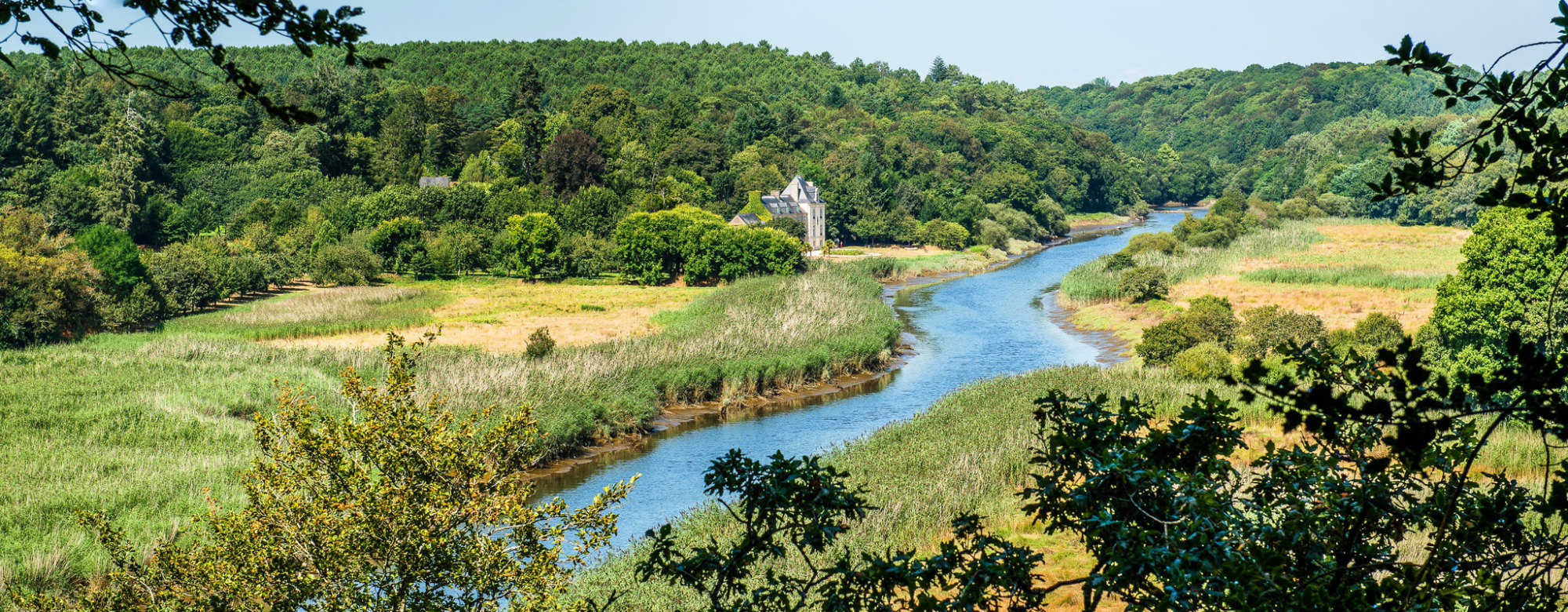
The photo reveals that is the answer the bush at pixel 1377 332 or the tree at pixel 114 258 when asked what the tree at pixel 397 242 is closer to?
the tree at pixel 114 258

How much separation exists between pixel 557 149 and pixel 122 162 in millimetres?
31913

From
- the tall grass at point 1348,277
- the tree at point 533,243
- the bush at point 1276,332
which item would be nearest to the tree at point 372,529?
the bush at point 1276,332

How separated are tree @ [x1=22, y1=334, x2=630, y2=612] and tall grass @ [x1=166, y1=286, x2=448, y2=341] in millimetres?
38388

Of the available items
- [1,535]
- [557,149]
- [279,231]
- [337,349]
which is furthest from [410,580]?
[557,149]

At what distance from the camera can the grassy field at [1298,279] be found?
5131 cm

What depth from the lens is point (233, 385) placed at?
32625mm

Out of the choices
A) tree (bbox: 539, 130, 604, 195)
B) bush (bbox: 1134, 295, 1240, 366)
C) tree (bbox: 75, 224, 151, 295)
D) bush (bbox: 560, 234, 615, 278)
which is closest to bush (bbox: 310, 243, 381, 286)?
bush (bbox: 560, 234, 615, 278)

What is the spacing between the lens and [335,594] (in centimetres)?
1084

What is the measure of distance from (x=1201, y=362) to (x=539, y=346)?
75.3 feet

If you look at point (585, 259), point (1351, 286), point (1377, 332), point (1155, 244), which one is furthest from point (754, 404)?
point (1155, 244)

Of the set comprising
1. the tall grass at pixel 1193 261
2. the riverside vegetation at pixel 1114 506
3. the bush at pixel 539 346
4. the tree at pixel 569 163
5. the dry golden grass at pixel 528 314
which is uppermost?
the tree at pixel 569 163

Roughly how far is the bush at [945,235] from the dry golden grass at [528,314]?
3546 centimetres

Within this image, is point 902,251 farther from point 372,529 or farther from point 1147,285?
point 372,529

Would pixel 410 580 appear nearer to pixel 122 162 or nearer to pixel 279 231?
pixel 279 231
